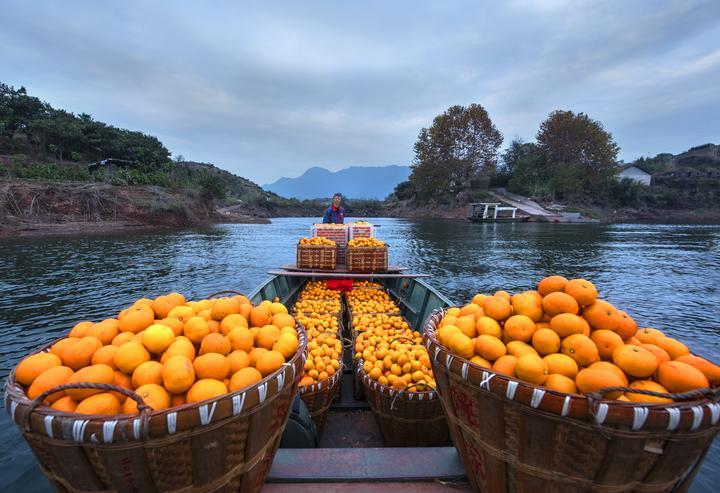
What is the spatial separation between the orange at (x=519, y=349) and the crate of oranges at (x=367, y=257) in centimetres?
694

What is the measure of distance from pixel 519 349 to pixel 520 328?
172 mm

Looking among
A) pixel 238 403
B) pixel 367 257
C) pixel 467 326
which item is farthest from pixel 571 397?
pixel 367 257

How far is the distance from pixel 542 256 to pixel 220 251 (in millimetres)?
23029

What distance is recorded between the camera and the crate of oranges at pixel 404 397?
11.4ft

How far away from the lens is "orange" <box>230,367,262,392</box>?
1883mm

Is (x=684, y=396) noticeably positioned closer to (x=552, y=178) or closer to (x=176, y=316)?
(x=176, y=316)

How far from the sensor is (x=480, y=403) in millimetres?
1806

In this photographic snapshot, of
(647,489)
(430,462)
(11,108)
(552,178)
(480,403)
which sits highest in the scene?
(11,108)

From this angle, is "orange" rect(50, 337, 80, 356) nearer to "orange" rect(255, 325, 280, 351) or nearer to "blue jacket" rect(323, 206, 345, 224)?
"orange" rect(255, 325, 280, 351)

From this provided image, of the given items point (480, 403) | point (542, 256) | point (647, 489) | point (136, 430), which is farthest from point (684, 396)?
point (542, 256)

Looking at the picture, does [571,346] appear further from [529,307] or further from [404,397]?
[404,397]

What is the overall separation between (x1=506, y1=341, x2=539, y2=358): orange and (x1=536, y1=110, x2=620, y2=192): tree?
7699cm

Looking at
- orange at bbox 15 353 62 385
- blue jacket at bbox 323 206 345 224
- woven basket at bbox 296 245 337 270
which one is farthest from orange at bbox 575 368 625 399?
blue jacket at bbox 323 206 345 224

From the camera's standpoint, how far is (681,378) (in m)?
1.69
